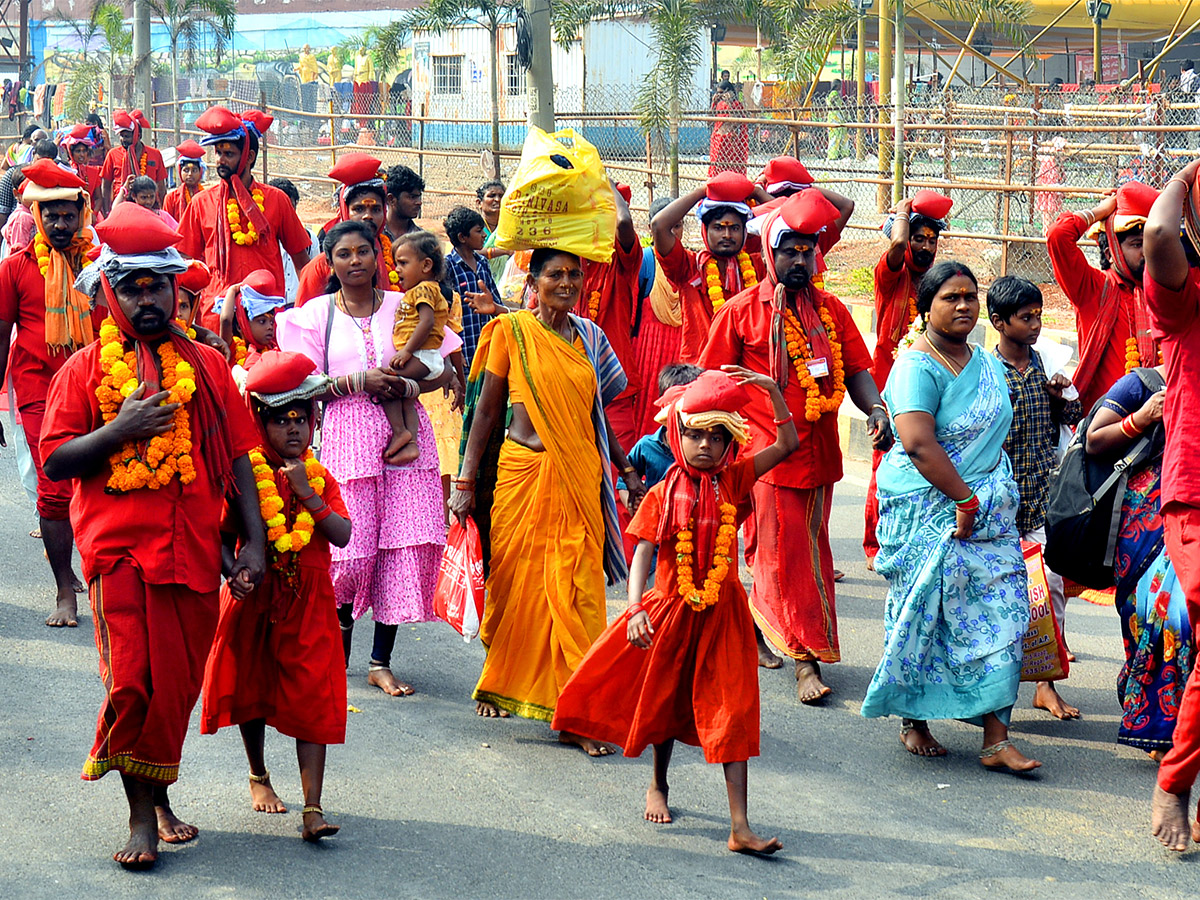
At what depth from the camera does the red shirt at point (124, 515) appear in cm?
466

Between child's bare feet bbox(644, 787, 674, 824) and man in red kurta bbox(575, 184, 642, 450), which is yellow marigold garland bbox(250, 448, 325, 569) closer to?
child's bare feet bbox(644, 787, 674, 824)

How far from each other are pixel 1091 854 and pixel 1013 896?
491 millimetres

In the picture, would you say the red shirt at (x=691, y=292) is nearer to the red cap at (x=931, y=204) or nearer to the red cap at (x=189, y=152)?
the red cap at (x=931, y=204)

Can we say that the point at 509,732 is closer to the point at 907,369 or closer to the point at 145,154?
the point at 907,369

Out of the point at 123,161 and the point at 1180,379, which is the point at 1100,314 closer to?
the point at 1180,379

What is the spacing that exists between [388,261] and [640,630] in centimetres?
457

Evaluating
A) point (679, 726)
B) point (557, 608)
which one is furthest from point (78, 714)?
point (679, 726)

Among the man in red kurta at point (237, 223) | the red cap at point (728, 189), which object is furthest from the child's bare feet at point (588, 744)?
the man in red kurta at point (237, 223)

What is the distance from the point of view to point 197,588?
4.73 metres

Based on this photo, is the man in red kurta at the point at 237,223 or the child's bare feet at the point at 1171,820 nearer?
the child's bare feet at the point at 1171,820

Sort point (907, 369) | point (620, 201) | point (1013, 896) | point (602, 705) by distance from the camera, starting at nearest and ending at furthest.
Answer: point (1013, 896) < point (602, 705) < point (907, 369) < point (620, 201)

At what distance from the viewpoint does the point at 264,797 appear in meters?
5.22

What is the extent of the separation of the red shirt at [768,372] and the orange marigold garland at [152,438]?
112 inches

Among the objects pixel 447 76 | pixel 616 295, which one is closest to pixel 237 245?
pixel 616 295
